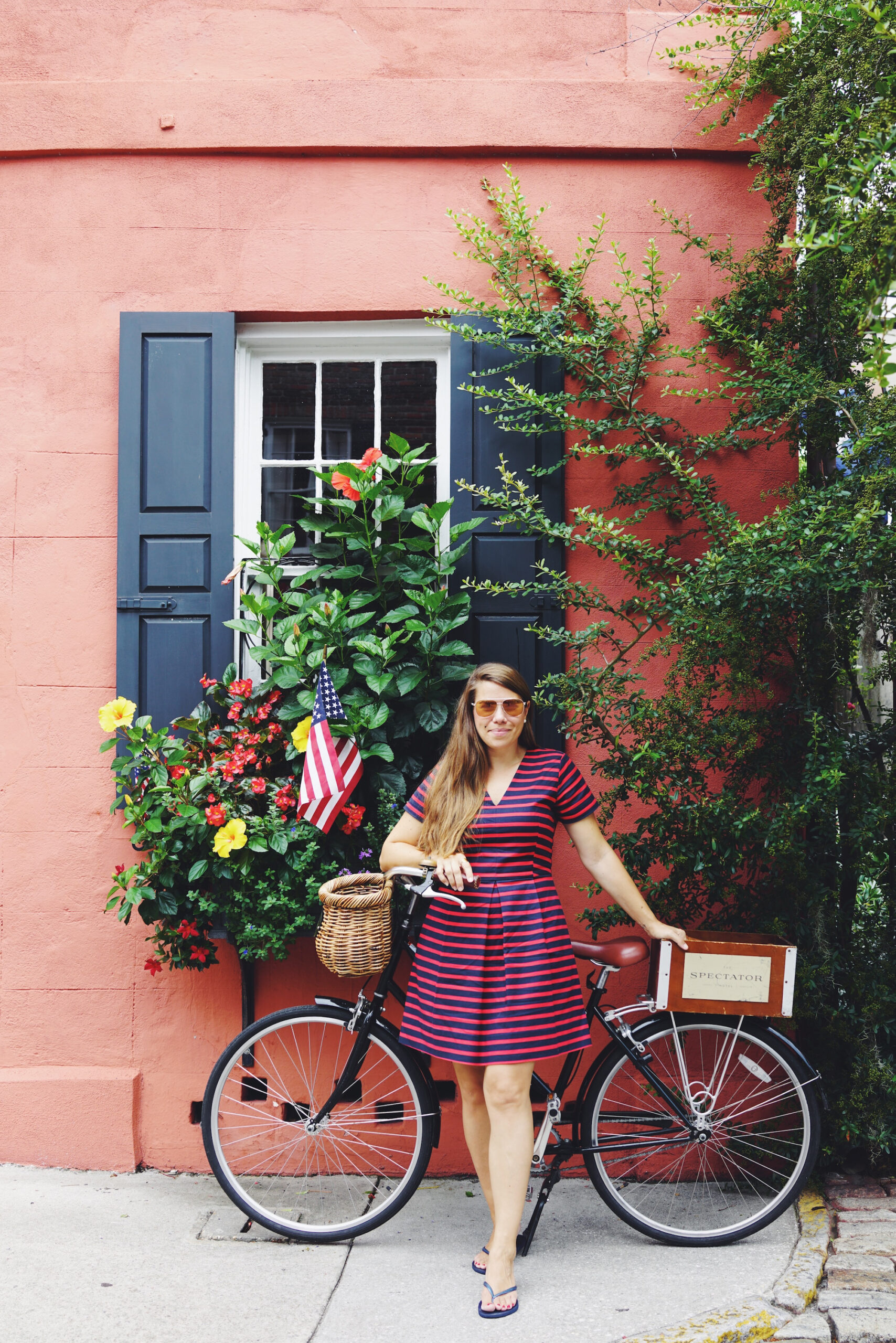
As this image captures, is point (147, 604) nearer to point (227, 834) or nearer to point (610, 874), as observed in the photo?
point (227, 834)

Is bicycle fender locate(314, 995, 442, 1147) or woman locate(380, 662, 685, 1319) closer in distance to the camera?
woman locate(380, 662, 685, 1319)

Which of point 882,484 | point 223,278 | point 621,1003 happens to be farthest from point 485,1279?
point 223,278

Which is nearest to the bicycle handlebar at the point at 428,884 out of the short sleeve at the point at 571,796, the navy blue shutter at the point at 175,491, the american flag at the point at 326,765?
the short sleeve at the point at 571,796

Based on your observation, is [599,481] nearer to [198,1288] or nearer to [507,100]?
[507,100]

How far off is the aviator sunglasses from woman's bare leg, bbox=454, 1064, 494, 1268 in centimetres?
113

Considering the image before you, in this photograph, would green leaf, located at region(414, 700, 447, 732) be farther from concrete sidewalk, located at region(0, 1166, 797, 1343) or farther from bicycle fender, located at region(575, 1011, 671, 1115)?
concrete sidewalk, located at region(0, 1166, 797, 1343)

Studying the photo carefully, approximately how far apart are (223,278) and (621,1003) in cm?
350

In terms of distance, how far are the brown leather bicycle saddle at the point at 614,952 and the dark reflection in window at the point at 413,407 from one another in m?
2.06

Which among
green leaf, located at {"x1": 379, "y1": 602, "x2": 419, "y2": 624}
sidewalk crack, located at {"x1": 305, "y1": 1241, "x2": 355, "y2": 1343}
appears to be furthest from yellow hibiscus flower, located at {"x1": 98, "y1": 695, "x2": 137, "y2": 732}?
sidewalk crack, located at {"x1": 305, "y1": 1241, "x2": 355, "y2": 1343}

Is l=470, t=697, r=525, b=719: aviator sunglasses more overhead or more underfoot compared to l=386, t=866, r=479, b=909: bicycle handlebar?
more overhead

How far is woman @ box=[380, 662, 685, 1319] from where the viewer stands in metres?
3.12

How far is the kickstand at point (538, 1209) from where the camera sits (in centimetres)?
337

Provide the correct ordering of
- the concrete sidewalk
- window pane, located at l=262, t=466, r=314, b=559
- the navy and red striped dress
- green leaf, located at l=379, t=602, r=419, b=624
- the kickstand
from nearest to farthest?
1. the concrete sidewalk
2. the navy and red striped dress
3. the kickstand
4. green leaf, located at l=379, t=602, r=419, b=624
5. window pane, located at l=262, t=466, r=314, b=559

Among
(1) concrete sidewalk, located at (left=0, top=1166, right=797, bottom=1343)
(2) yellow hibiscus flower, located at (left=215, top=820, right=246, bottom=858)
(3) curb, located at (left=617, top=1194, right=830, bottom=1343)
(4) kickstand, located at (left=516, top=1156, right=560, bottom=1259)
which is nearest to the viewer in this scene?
(3) curb, located at (left=617, top=1194, right=830, bottom=1343)
